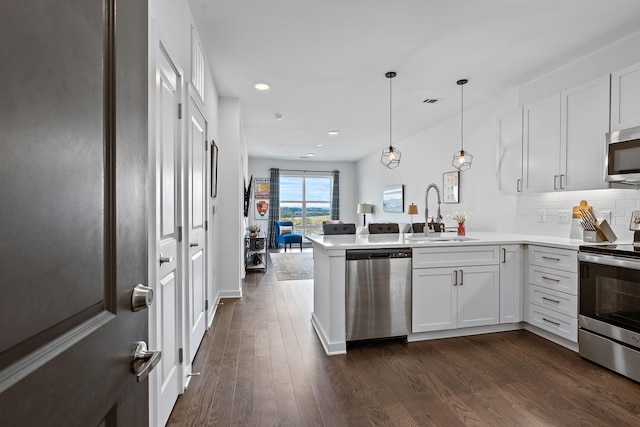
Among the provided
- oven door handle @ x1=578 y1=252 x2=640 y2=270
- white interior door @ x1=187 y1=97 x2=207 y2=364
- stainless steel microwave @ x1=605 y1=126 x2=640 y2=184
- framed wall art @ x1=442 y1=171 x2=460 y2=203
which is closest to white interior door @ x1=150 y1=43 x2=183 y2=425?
white interior door @ x1=187 y1=97 x2=207 y2=364

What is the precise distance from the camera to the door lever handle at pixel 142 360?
2.20ft

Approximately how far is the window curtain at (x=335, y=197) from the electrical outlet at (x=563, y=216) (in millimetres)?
7129

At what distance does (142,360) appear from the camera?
0.69 metres

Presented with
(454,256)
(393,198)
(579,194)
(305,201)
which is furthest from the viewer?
(305,201)

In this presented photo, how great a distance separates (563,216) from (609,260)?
A: 1181 millimetres

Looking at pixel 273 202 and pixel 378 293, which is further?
pixel 273 202

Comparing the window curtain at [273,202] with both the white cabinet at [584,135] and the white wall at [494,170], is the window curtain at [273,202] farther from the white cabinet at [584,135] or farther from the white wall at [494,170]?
the white cabinet at [584,135]

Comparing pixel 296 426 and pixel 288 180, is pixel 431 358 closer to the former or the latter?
pixel 296 426

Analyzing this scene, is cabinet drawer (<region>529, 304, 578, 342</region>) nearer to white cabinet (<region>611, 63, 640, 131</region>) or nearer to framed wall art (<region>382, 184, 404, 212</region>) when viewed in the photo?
white cabinet (<region>611, 63, 640, 131</region>)

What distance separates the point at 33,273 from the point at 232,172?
403cm

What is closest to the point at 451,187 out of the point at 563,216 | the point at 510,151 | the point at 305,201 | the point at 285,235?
the point at 510,151

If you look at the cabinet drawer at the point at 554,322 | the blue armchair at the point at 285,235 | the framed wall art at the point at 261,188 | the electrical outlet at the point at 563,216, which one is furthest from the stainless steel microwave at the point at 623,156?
the framed wall art at the point at 261,188

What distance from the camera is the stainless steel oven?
2246mm

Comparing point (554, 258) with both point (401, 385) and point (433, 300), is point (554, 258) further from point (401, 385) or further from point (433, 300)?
point (401, 385)
